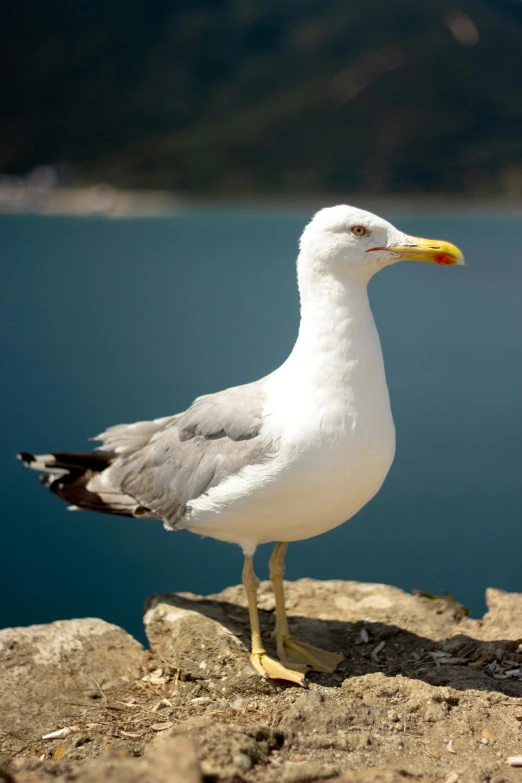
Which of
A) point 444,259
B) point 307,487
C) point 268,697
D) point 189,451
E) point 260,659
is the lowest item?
point 268,697

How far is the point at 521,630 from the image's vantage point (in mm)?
4012

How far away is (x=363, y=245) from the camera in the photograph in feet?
10.9

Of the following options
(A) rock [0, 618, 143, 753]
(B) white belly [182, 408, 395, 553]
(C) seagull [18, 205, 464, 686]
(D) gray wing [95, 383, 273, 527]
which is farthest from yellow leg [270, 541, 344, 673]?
(A) rock [0, 618, 143, 753]

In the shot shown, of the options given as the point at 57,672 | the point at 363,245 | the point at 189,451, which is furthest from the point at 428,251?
the point at 57,672

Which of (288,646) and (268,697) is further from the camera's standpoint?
(288,646)

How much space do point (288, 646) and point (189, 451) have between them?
41.1 inches

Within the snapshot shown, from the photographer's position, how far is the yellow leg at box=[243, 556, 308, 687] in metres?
3.58

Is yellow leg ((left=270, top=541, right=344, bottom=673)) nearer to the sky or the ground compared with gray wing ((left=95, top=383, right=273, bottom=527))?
nearer to the ground

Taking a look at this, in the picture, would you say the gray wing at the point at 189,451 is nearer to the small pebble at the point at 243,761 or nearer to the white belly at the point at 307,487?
the white belly at the point at 307,487

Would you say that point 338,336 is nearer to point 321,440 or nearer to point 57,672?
point 321,440

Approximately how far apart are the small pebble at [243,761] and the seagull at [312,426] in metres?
1.15

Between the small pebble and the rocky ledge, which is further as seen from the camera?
the rocky ledge

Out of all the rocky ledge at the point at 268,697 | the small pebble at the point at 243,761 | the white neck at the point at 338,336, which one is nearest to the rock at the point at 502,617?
the rocky ledge at the point at 268,697

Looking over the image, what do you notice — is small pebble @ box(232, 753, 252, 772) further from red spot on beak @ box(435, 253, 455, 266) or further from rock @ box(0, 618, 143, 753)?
red spot on beak @ box(435, 253, 455, 266)
